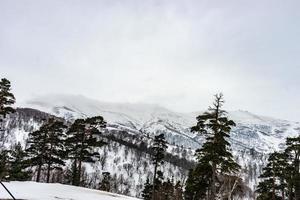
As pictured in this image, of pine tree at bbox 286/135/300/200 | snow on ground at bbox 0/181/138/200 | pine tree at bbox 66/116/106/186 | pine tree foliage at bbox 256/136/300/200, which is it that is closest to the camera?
snow on ground at bbox 0/181/138/200

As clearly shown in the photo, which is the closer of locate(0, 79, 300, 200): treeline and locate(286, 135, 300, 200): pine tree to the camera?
locate(0, 79, 300, 200): treeline

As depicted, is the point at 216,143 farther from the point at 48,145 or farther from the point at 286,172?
the point at 48,145

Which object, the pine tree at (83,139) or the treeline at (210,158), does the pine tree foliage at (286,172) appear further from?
the pine tree at (83,139)

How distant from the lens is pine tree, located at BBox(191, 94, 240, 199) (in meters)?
37.9

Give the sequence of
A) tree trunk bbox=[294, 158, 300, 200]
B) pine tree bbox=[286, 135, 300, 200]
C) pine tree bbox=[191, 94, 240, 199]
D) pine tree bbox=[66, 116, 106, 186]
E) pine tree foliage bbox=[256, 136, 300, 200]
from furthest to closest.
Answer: pine tree bbox=[66, 116, 106, 186], pine tree foliage bbox=[256, 136, 300, 200], pine tree bbox=[286, 135, 300, 200], tree trunk bbox=[294, 158, 300, 200], pine tree bbox=[191, 94, 240, 199]

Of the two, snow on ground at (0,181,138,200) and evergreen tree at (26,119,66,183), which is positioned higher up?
evergreen tree at (26,119,66,183)

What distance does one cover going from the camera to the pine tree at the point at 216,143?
124 feet

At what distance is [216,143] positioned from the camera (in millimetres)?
38312

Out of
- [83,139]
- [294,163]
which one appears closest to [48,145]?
[83,139]

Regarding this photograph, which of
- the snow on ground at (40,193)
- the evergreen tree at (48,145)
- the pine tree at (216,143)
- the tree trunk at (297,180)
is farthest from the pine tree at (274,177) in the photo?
the evergreen tree at (48,145)

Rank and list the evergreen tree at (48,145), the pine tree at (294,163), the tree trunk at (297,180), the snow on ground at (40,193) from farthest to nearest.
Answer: the evergreen tree at (48,145), the pine tree at (294,163), the tree trunk at (297,180), the snow on ground at (40,193)

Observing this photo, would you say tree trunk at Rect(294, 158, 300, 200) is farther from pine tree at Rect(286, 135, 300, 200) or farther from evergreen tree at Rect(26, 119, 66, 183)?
evergreen tree at Rect(26, 119, 66, 183)

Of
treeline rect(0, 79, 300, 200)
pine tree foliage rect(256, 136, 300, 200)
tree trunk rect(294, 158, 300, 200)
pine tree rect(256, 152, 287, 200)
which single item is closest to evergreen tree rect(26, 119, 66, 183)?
treeline rect(0, 79, 300, 200)

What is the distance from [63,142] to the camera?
173ft
